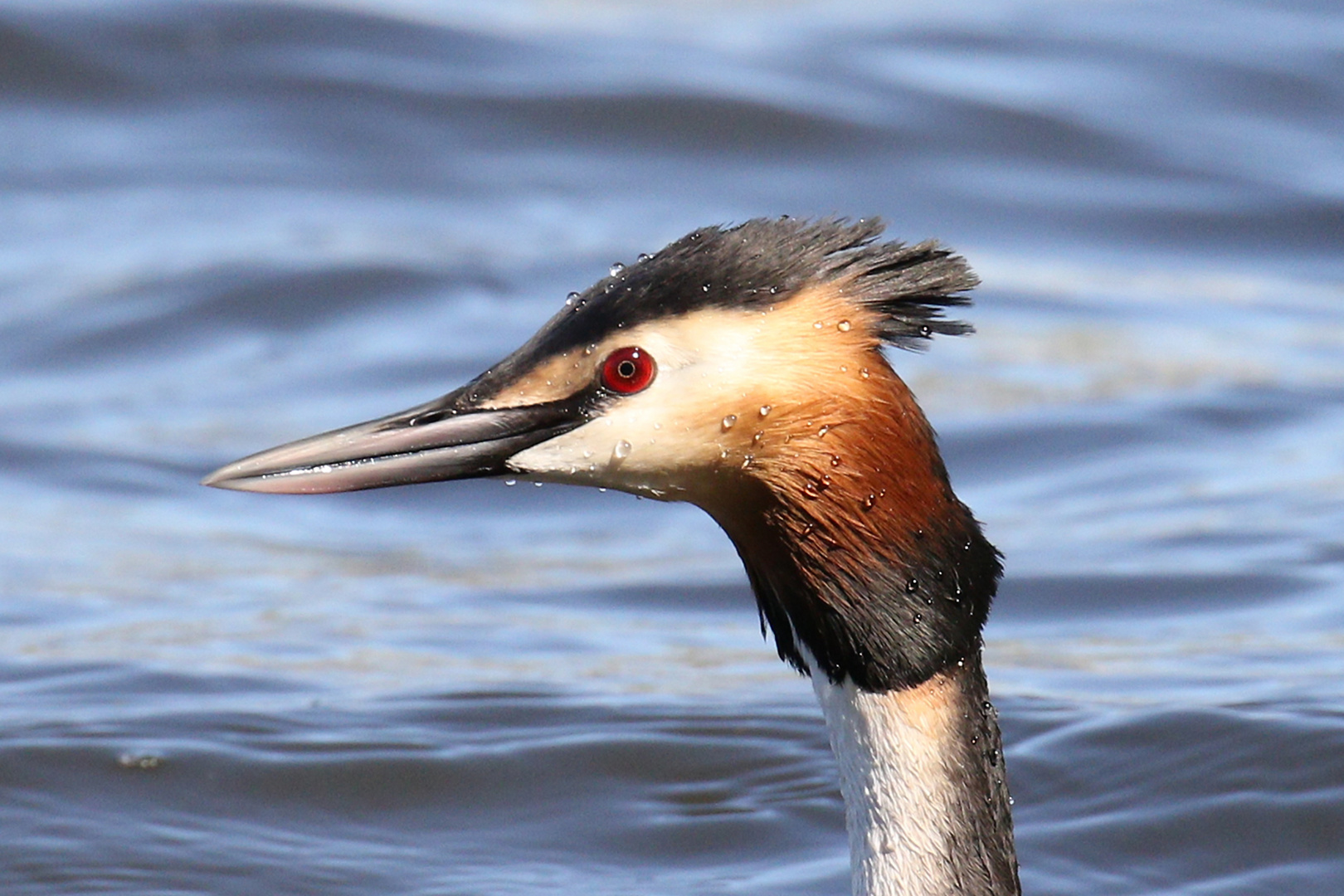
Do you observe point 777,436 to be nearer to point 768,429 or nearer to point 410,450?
point 768,429

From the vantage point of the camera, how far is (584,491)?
806 centimetres

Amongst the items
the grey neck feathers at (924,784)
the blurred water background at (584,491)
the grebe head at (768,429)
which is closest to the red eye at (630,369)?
the grebe head at (768,429)

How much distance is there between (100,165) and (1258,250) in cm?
558

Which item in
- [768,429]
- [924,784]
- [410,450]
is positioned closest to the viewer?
[768,429]

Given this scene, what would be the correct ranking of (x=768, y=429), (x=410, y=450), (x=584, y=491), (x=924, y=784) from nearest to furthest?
1. (x=768, y=429)
2. (x=410, y=450)
3. (x=924, y=784)
4. (x=584, y=491)

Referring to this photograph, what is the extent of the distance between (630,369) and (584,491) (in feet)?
14.5

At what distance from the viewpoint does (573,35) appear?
1202 centimetres

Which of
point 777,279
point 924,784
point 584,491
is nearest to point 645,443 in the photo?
point 777,279

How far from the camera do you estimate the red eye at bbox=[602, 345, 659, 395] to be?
3.64 metres

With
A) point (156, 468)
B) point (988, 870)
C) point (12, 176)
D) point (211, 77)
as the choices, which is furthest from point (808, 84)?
point (988, 870)

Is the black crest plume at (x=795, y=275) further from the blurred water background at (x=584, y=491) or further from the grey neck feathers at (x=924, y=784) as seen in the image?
the blurred water background at (x=584, y=491)

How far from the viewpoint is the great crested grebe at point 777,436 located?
363cm

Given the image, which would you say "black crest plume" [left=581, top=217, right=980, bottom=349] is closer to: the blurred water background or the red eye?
the red eye

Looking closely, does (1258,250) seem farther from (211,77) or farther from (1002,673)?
(211,77)
